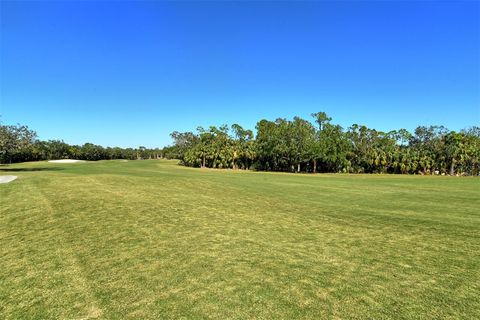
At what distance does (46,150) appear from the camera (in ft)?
352

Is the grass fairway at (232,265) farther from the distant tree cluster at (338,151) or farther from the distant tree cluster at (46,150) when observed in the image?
the distant tree cluster at (338,151)

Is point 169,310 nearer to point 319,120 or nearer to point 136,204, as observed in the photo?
point 136,204

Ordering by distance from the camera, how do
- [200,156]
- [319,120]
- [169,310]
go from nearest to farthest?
[169,310] < [319,120] < [200,156]

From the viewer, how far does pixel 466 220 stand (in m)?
11.3

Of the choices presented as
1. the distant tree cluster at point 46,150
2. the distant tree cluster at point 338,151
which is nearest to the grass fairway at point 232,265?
the distant tree cluster at point 46,150

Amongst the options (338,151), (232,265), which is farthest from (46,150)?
(232,265)

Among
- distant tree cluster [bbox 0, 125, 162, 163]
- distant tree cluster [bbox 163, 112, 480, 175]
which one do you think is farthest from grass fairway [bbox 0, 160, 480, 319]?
distant tree cluster [bbox 163, 112, 480, 175]

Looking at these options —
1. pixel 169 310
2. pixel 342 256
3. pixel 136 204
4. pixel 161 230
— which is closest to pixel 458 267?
pixel 342 256

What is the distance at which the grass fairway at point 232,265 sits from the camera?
4.44 meters

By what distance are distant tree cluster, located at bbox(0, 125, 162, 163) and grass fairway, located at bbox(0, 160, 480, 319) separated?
31.1 metres

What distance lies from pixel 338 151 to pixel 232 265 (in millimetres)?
62683

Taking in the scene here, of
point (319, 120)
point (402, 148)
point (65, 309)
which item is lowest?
point (65, 309)

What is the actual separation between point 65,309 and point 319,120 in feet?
225

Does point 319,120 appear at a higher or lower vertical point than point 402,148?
higher
